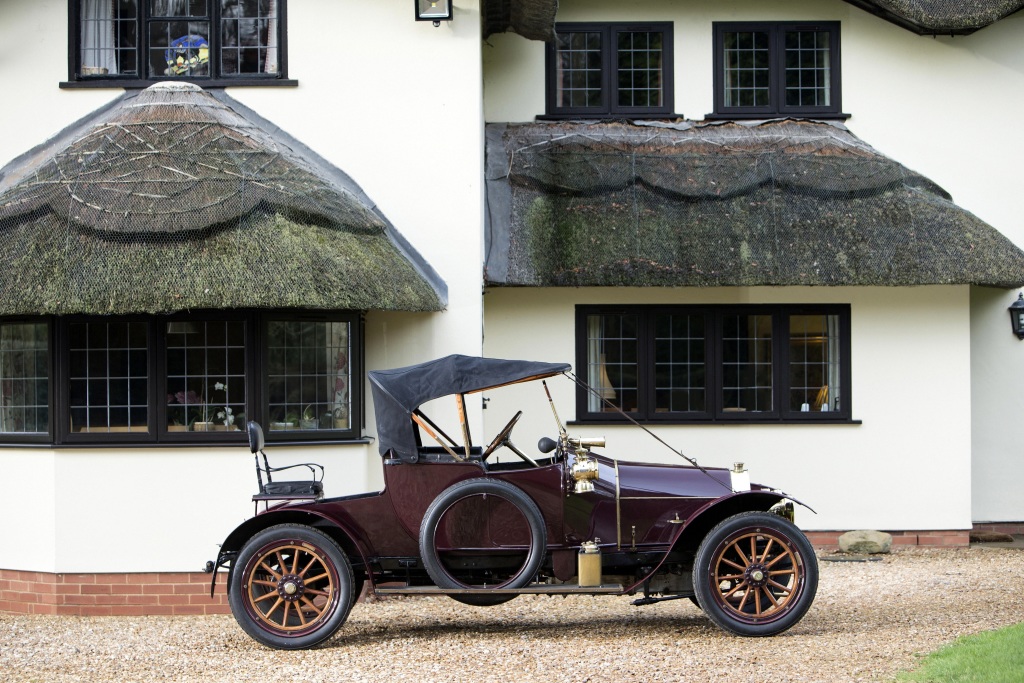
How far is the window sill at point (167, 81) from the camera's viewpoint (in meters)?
11.5

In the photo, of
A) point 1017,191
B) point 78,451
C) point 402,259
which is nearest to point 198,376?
point 78,451

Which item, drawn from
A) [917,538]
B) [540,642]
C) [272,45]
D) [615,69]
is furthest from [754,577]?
[615,69]

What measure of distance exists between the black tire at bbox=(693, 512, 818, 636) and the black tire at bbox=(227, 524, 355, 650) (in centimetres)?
240

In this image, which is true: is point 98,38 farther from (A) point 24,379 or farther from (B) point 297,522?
(B) point 297,522

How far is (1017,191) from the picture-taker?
14.2 meters

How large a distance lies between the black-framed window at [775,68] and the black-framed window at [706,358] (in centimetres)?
257

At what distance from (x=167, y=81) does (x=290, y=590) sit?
5260mm

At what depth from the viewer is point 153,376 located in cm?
1034

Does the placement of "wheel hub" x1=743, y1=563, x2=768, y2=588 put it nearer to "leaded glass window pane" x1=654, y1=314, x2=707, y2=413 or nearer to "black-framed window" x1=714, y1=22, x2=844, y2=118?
"leaded glass window pane" x1=654, y1=314, x2=707, y2=413

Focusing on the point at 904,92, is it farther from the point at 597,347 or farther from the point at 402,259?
the point at 402,259

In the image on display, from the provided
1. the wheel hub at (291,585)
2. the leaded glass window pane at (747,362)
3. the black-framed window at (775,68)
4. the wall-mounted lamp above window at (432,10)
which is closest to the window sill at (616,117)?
the black-framed window at (775,68)

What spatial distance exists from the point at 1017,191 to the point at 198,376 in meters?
9.15

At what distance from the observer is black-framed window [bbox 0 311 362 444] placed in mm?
10344

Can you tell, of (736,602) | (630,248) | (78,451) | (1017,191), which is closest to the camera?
(736,602)
